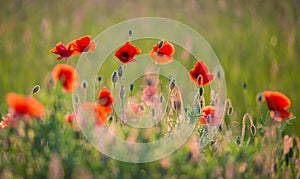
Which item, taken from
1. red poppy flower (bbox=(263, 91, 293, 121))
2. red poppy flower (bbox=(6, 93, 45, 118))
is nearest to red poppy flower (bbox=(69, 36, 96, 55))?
red poppy flower (bbox=(6, 93, 45, 118))

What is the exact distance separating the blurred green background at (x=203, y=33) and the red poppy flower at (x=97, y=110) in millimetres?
1255

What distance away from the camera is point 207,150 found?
1.79 meters

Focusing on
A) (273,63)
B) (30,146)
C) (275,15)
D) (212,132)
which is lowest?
(30,146)

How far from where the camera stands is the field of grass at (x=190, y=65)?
1.54 metres

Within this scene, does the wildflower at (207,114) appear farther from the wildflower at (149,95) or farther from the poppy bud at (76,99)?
the poppy bud at (76,99)

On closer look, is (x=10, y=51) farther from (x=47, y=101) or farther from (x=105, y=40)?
(x=47, y=101)

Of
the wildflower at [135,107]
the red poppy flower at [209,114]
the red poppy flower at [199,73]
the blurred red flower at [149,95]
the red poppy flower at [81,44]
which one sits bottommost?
the red poppy flower at [209,114]

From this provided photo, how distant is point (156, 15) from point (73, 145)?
292 cm

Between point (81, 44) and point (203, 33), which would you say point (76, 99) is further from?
point (203, 33)

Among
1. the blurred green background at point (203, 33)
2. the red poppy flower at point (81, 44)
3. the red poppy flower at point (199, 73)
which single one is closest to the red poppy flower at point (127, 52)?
the red poppy flower at point (81, 44)

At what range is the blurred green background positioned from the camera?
3238 millimetres

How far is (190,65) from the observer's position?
3.47 m

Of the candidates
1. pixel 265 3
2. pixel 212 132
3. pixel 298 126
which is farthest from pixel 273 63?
pixel 212 132

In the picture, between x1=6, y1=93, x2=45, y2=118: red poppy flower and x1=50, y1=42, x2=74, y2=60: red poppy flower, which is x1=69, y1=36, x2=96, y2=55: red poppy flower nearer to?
x1=50, y1=42, x2=74, y2=60: red poppy flower
